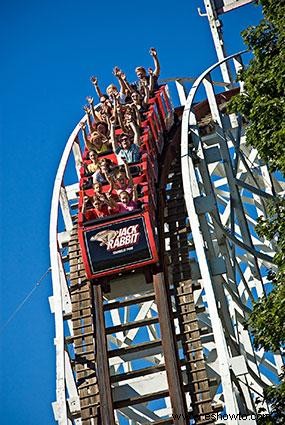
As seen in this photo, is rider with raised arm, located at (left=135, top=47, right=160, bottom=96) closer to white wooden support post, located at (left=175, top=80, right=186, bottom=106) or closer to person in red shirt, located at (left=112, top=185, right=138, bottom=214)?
white wooden support post, located at (left=175, top=80, right=186, bottom=106)

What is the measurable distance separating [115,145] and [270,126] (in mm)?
3362

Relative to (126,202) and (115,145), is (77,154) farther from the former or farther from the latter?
(126,202)

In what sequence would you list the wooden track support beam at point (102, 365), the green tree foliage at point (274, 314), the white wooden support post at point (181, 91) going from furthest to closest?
the white wooden support post at point (181, 91), the wooden track support beam at point (102, 365), the green tree foliage at point (274, 314)

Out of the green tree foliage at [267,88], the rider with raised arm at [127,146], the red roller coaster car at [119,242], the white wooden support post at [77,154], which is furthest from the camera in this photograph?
the white wooden support post at [77,154]

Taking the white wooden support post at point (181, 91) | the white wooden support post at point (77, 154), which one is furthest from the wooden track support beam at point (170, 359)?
the white wooden support post at point (181, 91)

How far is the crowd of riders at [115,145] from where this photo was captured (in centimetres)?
1119

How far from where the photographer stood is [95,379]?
10.4 metres

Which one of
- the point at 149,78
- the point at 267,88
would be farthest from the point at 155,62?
the point at 267,88

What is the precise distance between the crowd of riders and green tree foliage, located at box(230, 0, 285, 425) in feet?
6.38

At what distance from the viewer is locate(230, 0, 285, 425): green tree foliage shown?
8766 millimetres

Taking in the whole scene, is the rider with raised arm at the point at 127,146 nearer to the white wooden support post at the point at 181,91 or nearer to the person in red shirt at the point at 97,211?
the person in red shirt at the point at 97,211

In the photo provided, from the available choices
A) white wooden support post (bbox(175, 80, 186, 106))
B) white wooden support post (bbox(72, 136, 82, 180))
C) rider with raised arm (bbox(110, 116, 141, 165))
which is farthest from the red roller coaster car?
white wooden support post (bbox(175, 80, 186, 106))

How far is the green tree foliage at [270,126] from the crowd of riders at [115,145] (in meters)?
1.94

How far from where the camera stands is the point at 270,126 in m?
9.29
